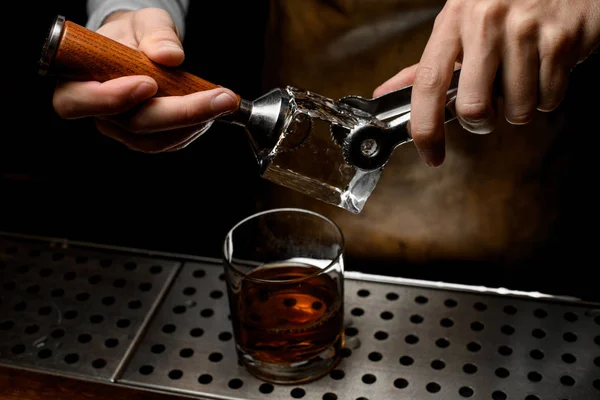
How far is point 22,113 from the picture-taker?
5.18 feet

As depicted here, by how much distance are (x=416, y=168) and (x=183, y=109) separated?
0.51m

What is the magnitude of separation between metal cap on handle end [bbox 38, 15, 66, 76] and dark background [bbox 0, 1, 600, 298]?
67 cm

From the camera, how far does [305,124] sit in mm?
761

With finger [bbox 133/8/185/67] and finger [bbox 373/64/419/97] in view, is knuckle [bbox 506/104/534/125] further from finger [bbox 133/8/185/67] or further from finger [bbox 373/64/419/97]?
finger [bbox 133/8/185/67]

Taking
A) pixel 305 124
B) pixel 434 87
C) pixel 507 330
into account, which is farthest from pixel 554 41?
Result: pixel 507 330

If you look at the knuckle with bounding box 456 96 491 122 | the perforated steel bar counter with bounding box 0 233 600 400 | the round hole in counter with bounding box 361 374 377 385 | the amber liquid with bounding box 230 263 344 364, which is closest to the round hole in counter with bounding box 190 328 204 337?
the perforated steel bar counter with bounding box 0 233 600 400

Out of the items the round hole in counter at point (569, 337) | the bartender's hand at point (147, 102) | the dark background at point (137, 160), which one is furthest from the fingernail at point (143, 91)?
the dark background at point (137, 160)

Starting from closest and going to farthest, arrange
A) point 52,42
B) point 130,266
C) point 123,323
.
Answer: point 52,42 → point 123,323 → point 130,266

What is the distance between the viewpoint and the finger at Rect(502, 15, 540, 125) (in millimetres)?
762

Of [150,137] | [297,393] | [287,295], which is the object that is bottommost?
[297,393]

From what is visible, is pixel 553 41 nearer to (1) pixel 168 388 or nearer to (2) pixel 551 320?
(2) pixel 551 320

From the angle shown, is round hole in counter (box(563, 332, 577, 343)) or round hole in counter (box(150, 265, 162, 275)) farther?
round hole in counter (box(150, 265, 162, 275))

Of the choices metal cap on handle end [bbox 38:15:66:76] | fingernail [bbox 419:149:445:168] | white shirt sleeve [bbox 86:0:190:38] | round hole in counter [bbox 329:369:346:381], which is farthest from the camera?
white shirt sleeve [bbox 86:0:190:38]

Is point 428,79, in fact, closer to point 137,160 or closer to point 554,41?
point 554,41
